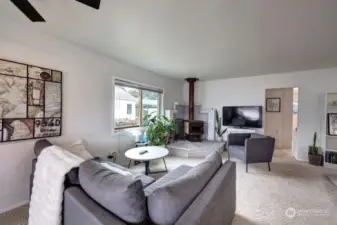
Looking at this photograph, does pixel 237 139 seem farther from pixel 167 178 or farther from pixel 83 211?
pixel 83 211

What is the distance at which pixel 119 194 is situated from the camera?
42.3 inches

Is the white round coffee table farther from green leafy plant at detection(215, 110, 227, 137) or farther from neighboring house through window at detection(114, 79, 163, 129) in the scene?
green leafy plant at detection(215, 110, 227, 137)

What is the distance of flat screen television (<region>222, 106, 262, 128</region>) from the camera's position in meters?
4.99

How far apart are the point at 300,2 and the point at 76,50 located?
119 inches

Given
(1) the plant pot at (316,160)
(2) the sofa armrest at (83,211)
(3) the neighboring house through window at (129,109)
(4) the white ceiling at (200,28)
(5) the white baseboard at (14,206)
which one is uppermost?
(4) the white ceiling at (200,28)

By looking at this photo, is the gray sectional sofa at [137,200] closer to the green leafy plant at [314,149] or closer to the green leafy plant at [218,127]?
the green leafy plant at [314,149]

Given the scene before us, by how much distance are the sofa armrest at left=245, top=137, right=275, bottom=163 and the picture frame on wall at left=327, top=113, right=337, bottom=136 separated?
163cm

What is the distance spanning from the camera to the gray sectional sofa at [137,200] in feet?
3.43

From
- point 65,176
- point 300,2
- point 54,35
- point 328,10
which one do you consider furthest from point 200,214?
point 54,35

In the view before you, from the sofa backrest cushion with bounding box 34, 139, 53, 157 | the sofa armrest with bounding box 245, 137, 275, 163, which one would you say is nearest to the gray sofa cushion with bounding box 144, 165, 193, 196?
the sofa backrest cushion with bounding box 34, 139, 53, 157

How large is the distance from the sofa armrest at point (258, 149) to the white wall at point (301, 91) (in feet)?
5.46

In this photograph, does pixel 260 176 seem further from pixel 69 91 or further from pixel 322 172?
pixel 69 91

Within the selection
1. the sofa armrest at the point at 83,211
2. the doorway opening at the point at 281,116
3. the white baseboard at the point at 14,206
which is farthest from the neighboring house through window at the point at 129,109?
the doorway opening at the point at 281,116

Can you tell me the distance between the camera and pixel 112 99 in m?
3.55
